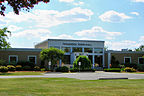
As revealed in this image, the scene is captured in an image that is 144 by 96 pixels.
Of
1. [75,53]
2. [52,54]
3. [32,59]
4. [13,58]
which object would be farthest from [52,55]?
[13,58]

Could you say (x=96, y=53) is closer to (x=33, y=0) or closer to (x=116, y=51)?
(x=116, y=51)

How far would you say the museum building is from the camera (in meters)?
50.5

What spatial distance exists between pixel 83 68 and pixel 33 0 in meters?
39.3

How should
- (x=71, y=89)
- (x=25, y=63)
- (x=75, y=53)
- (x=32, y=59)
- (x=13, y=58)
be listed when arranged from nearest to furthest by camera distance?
1. (x=71, y=89)
2. (x=25, y=63)
3. (x=13, y=58)
4. (x=32, y=59)
5. (x=75, y=53)

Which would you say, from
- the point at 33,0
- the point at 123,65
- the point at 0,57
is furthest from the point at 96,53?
the point at 33,0

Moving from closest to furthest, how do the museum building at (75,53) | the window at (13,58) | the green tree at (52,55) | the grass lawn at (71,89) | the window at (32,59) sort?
the grass lawn at (71,89) < the green tree at (52,55) < the window at (13,58) < the museum building at (75,53) < the window at (32,59)

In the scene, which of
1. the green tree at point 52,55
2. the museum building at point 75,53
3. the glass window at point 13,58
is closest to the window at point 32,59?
the museum building at point 75,53

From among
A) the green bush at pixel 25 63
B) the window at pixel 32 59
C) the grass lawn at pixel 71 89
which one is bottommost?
the grass lawn at pixel 71 89

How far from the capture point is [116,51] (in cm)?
5741

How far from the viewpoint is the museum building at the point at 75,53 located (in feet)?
166

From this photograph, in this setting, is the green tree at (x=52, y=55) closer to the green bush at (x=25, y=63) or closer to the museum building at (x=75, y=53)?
the green bush at (x=25, y=63)

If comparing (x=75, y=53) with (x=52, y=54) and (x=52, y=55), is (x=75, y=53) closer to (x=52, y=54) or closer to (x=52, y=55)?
(x=52, y=55)

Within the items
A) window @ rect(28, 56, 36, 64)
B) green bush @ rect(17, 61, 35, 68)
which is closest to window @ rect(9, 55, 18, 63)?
green bush @ rect(17, 61, 35, 68)

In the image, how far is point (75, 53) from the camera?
174ft
